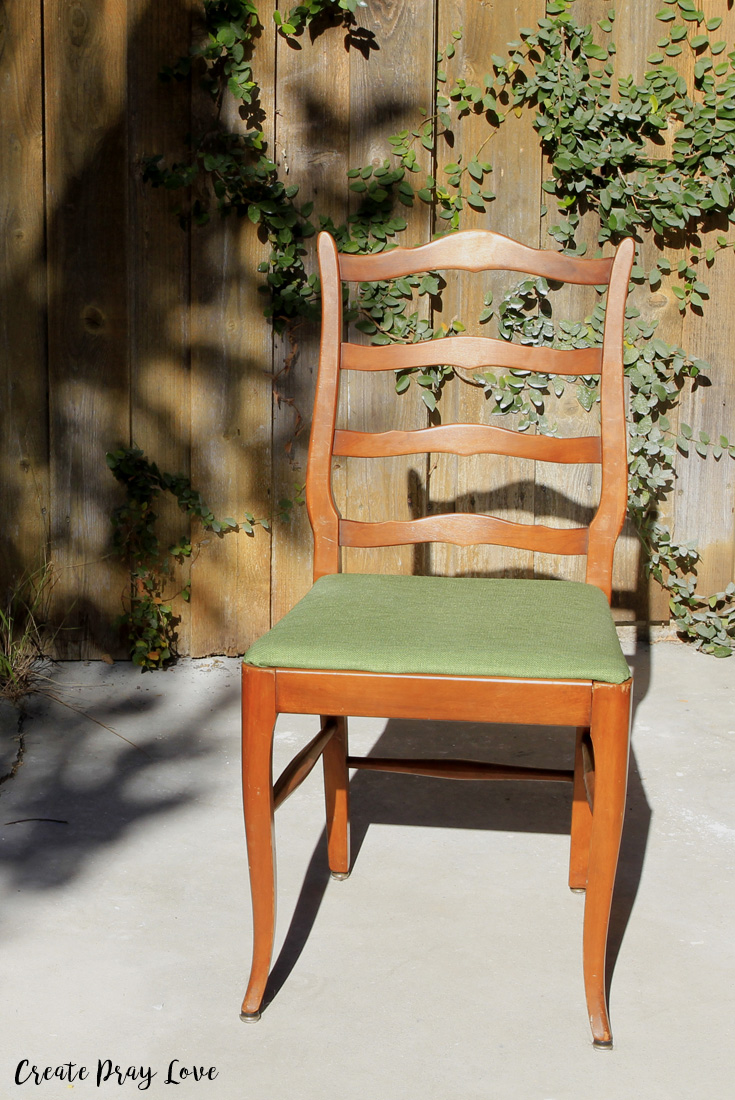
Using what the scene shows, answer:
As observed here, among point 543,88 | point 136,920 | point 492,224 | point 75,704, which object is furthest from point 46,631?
point 543,88

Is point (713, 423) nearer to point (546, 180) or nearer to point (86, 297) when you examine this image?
point (546, 180)

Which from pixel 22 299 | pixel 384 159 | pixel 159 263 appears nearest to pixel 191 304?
pixel 159 263

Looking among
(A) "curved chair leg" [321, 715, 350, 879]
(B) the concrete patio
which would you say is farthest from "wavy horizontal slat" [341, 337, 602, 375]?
(B) the concrete patio

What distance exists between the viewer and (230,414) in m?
2.81

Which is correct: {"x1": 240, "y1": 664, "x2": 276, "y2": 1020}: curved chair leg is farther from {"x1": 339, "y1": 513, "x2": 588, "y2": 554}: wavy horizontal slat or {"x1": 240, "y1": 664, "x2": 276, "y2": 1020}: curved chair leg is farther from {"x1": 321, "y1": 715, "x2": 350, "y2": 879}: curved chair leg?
{"x1": 339, "y1": 513, "x2": 588, "y2": 554}: wavy horizontal slat

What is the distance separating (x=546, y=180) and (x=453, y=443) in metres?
1.28

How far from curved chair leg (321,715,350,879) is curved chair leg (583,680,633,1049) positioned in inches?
20.1

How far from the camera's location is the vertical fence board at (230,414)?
2.74 metres

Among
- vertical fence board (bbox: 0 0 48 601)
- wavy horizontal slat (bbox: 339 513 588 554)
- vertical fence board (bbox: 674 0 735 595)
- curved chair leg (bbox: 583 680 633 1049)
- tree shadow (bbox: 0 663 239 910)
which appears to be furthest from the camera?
vertical fence board (bbox: 674 0 735 595)

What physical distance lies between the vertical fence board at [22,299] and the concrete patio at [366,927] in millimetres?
565

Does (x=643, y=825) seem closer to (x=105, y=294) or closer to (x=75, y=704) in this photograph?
(x=75, y=704)

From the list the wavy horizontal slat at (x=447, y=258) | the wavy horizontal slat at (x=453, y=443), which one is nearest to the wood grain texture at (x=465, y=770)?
the wavy horizontal slat at (x=453, y=443)

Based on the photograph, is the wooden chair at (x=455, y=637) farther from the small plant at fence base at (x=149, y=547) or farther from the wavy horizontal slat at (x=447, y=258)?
the small plant at fence base at (x=149, y=547)

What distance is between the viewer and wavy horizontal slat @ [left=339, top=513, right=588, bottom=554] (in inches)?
69.2
